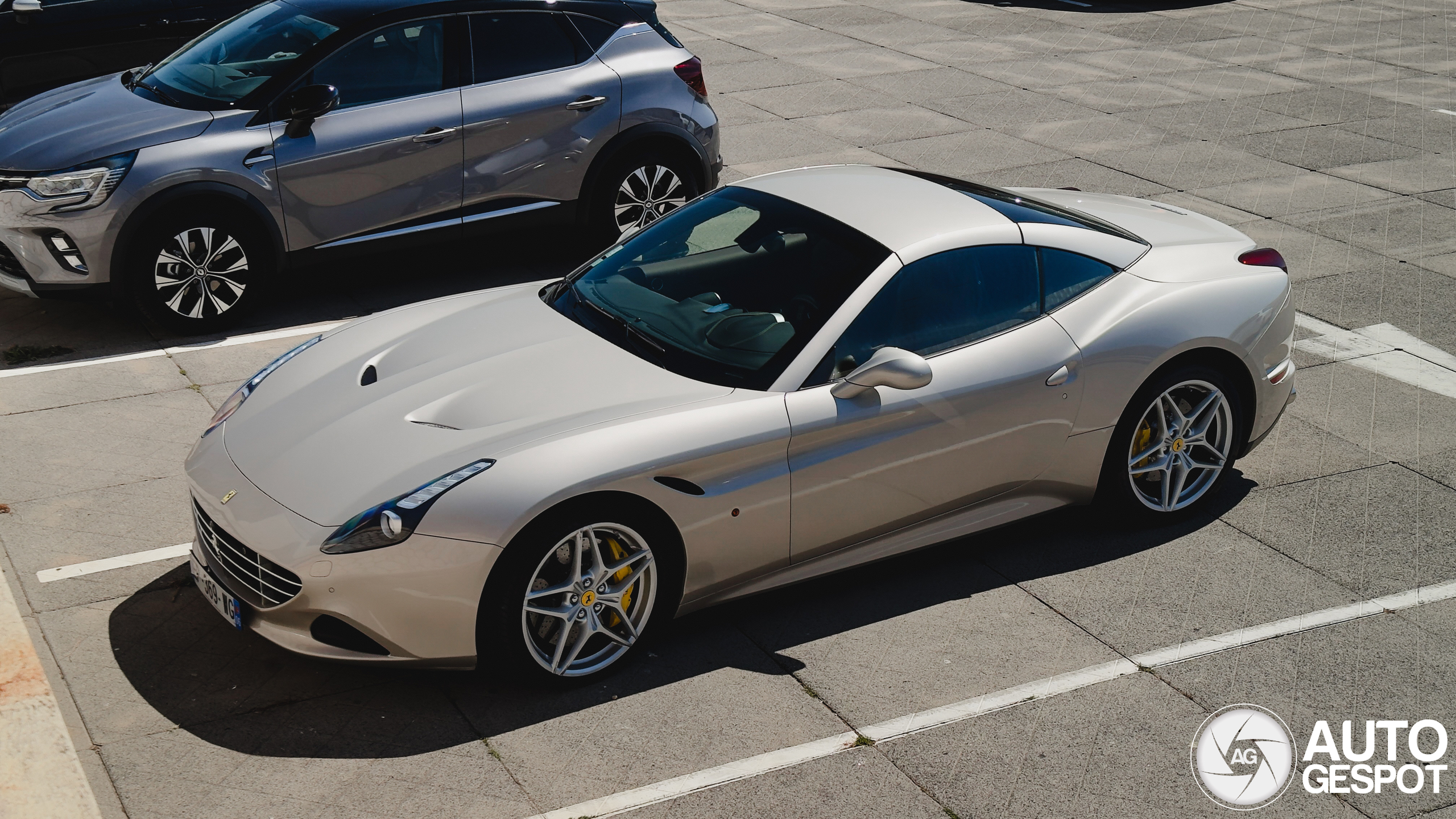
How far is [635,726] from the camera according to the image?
467 centimetres

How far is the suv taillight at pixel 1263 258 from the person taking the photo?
6.32 m

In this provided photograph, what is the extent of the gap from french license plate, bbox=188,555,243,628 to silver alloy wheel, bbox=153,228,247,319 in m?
3.25

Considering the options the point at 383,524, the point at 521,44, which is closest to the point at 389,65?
the point at 521,44

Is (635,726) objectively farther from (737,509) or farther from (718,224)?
(718,224)

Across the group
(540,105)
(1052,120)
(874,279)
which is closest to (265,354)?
(540,105)

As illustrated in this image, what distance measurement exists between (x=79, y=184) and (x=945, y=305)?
4969 millimetres

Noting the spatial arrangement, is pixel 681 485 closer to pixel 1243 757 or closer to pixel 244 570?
pixel 244 570

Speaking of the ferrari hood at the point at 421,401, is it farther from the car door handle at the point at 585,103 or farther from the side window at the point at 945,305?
the car door handle at the point at 585,103

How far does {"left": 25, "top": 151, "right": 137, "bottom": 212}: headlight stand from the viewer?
751cm

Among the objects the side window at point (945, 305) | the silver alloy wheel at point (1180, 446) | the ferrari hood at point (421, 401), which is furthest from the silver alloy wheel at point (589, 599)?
the silver alloy wheel at point (1180, 446)

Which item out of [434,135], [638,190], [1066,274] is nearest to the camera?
[1066,274]

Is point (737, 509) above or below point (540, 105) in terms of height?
below

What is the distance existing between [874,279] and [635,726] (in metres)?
1.93

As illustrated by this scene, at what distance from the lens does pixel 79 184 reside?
7523mm
